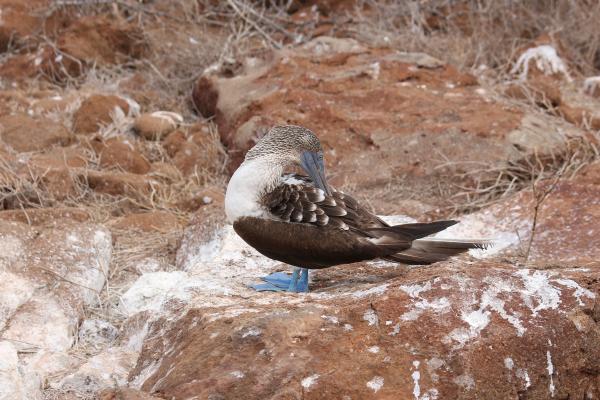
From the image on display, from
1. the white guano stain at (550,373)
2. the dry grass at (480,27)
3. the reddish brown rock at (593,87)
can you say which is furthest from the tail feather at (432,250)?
the dry grass at (480,27)

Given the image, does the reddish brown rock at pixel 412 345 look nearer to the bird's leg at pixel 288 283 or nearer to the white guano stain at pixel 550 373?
the white guano stain at pixel 550 373

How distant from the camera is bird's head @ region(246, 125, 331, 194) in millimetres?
4020

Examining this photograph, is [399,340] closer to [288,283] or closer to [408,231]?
[408,231]

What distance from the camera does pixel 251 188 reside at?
12.7ft

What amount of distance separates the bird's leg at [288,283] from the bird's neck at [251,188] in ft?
1.09

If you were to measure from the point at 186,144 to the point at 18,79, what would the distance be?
301 centimetres

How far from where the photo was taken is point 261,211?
384 centimetres

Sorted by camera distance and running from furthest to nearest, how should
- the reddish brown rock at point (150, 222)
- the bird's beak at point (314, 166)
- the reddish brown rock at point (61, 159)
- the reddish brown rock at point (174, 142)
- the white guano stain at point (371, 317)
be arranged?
the reddish brown rock at point (174, 142) < the reddish brown rock at point (61, 159) < the reddish brown rock at point (150, 222) < the bird's beak at point (314, 166) < the white guano stain at point (371, 317)

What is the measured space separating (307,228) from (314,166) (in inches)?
16.5

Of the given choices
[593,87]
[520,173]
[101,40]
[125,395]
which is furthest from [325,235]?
[101,40]

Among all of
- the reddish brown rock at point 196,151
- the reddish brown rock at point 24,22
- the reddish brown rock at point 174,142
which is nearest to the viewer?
the reddish brown rock at point 196,151

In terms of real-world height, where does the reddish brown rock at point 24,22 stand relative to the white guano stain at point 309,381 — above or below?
below

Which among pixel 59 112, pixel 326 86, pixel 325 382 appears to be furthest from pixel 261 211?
pixel 59 112

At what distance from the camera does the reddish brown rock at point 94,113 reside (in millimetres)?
8195
